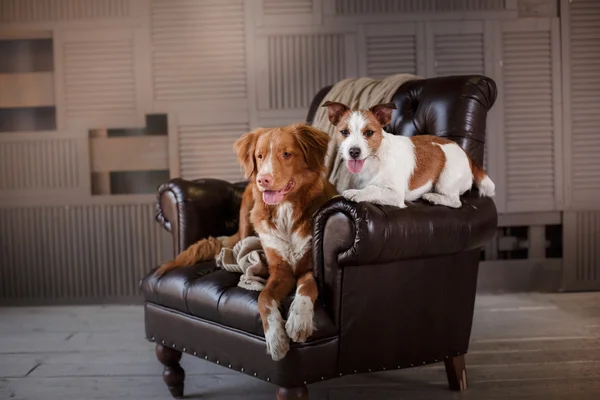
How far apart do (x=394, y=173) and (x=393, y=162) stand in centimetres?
4

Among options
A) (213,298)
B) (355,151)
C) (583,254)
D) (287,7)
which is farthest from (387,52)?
(213,298)

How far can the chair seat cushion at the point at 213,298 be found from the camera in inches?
83.1

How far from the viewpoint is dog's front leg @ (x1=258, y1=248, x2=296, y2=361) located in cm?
202

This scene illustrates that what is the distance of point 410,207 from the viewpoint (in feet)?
7.29

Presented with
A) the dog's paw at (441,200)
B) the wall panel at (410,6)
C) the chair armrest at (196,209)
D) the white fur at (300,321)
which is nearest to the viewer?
the white fur at (300,321)

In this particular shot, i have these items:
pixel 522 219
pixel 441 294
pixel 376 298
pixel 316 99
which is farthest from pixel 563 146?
pixel 376 298

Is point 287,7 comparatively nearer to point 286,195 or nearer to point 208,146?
point 208,146

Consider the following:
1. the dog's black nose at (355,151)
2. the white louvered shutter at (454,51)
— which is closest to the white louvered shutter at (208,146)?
the white louvered shutter at (454,51)

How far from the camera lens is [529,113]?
13.7 ft

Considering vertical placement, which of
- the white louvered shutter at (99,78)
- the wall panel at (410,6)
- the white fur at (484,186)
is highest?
the wall panel at (410,6)

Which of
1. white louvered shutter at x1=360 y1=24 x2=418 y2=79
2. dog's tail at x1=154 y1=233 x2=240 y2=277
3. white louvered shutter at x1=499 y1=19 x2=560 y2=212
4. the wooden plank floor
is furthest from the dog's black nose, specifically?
white louvered shutter at x1=499 y1=19 x2=560 y2=212

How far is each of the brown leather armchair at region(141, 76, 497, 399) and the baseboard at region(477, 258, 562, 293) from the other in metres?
1.71

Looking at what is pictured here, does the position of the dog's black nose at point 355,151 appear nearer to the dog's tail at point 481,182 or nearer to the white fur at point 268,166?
the white fur at point 268,166

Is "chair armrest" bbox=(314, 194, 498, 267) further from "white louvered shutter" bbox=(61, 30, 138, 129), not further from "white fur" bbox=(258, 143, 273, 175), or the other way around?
"white louvered shutter" bbox=(61, 30, 138, 129)
